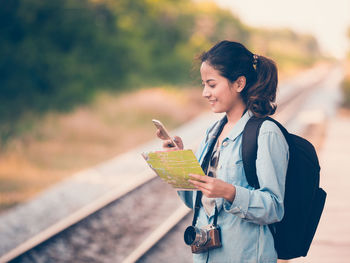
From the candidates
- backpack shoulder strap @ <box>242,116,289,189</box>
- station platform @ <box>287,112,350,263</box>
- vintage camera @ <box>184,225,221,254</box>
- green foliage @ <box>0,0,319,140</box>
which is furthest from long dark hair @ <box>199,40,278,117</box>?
green foliage @ <box>0,0,319,140</box>

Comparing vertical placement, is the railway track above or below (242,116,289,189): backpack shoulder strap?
below

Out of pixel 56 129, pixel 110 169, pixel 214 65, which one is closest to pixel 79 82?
pixel 56 129

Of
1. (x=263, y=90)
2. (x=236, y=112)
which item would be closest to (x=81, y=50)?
(x=236, y=112)

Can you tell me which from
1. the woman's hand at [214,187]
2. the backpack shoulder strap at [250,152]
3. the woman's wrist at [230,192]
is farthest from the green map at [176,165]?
the backpack shoulder strap at [250,152]

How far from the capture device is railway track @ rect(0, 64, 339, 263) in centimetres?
539

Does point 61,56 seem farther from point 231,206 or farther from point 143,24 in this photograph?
point 231,206

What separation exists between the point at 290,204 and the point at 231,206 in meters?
0.39

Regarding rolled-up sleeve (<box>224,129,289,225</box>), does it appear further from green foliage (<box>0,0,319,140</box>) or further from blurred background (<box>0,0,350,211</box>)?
green foliage (<box>0,0,319,140</box>)

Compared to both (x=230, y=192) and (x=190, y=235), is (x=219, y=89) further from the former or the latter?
(x=190, y=235)

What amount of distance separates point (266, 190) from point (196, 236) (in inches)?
18.4

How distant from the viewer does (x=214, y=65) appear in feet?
8.29

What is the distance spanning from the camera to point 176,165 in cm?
236

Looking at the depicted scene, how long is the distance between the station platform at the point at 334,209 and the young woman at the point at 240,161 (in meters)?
2.87

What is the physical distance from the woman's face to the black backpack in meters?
0.17
